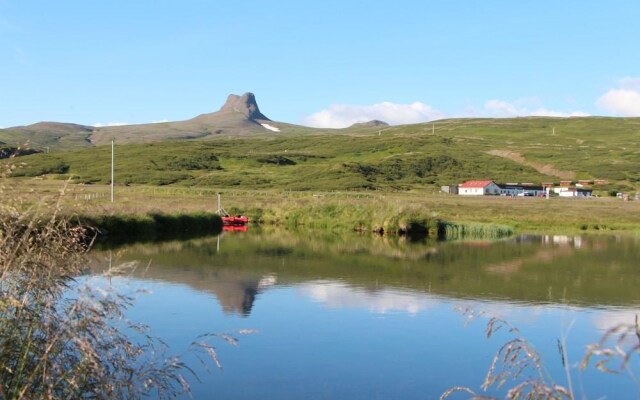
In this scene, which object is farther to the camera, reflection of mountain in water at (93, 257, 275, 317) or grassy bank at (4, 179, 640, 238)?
grassy bank at (4, 179, 640, 238)

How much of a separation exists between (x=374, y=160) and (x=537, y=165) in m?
28.5

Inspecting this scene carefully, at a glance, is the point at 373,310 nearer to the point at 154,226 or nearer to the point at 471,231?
the point at 154,226

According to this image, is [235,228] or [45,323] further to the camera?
[235,228]

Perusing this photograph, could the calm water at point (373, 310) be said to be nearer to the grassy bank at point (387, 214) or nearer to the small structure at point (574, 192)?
the grassy bank at point (387, 214)

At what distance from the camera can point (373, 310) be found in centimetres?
1524

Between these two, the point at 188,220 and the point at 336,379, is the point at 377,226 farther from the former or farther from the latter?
the point at 336,379

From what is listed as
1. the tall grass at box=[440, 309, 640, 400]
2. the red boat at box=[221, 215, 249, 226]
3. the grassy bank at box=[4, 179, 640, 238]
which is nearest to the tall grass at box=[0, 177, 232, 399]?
the tall grass at box=[440, 309, 640, 400]

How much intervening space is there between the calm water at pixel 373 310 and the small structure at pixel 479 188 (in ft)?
220

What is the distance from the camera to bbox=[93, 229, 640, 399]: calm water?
9.92 metres

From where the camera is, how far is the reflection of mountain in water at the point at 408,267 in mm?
18047

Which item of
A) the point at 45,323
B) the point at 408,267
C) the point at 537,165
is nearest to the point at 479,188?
the point at 537,165

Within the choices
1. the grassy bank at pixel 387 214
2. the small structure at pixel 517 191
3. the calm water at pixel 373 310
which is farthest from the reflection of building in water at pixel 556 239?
the small structure at pixel 517 191

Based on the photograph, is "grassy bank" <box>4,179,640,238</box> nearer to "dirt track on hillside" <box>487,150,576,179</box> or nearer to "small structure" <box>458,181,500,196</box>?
"small structure" <box>458,181,500,196</box>

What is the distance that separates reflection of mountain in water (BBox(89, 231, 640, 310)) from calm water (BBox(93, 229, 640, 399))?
0.06m
